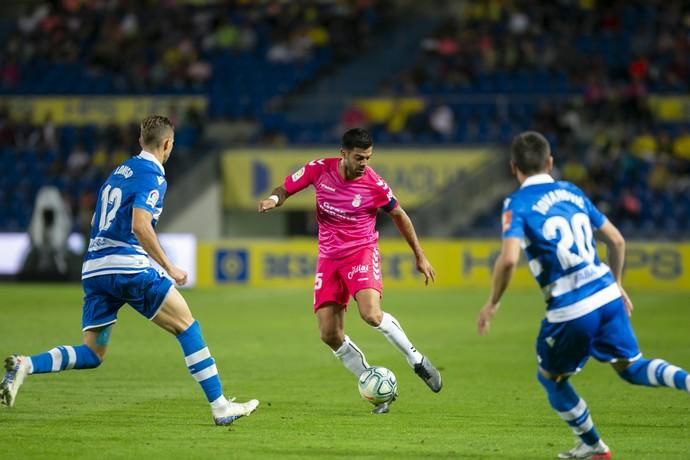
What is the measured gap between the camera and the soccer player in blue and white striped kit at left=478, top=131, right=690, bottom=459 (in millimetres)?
7430

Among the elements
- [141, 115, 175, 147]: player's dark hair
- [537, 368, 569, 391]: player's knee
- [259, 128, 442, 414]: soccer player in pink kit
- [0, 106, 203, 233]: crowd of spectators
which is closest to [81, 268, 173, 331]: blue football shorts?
[141, 115, 175, 147]: player's dark hair

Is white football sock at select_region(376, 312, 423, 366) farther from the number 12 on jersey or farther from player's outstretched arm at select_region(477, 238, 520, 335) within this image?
player's outstretched arm at select_region(477, 238, 520, 335)

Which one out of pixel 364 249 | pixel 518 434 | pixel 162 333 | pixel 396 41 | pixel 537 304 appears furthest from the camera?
pixel 396 41

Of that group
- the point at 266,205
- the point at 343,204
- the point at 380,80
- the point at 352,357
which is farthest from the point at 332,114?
the point at 266,205

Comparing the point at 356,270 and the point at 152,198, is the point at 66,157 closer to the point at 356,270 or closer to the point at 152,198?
the point at 356,270

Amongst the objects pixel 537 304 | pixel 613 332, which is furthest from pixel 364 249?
pixel 537 304

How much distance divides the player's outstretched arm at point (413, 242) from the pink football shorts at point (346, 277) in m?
0.33

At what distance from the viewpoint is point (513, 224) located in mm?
7406

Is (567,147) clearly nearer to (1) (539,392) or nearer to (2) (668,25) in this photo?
(2) (668,25)

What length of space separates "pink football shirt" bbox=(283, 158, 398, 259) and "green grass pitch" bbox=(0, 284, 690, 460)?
1379 millimetres

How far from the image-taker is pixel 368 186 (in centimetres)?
1032

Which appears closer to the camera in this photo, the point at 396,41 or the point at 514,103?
the point at 514,103

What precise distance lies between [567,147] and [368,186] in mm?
17938

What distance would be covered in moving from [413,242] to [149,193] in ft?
7.91
